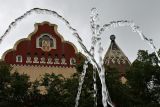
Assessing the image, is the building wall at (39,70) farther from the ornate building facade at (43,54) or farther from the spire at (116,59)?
the spire at (116,59)

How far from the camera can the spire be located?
147 ft

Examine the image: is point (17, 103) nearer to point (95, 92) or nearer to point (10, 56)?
point (95, 92)

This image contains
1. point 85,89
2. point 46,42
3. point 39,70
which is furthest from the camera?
point 46,42

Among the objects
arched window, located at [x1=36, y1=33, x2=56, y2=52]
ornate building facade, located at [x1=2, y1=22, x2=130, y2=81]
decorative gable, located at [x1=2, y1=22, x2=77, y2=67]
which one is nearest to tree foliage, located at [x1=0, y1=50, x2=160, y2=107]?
ornate building facade, located at [x1=2, y1=22, x2=130, y2=81]

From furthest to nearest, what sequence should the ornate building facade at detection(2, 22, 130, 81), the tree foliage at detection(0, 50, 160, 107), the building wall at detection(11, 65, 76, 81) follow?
the ornate building facade at detection(2, 22, 130, 81) → the building wall at detection(11, 65, 76, 81) → the tree foliage at detection(0, 50, 160, 107)

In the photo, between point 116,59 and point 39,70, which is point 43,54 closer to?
point 39,70

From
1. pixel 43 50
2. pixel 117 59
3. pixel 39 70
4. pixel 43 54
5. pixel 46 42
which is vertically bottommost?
pixel 39 70

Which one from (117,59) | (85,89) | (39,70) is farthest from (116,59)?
(85,89)

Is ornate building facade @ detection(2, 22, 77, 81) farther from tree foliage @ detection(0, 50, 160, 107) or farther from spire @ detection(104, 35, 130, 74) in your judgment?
tree foliage @ detection(0, 50, 160, 107)

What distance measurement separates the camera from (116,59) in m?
45.1

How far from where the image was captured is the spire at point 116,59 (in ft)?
147

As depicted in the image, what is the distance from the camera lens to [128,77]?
3278cm

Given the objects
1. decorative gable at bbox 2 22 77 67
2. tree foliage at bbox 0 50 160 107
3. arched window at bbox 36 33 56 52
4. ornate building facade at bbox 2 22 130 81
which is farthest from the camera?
arched window at bbox 36 33 56 52

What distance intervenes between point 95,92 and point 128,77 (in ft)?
12.6
